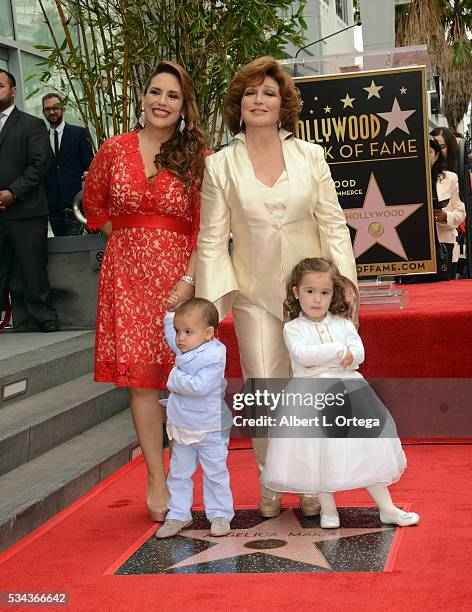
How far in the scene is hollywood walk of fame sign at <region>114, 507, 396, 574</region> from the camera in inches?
149

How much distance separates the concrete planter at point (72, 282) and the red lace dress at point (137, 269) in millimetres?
3554

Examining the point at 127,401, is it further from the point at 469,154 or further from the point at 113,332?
the point at 469,154

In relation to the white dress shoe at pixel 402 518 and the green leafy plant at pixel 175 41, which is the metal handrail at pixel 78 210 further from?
the white dress shoe at pixel 402 518

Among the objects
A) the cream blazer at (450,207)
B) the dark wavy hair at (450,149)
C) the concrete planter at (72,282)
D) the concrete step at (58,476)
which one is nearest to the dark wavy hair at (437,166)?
the cream blazer at (450,207)

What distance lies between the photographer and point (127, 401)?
22.0 feet

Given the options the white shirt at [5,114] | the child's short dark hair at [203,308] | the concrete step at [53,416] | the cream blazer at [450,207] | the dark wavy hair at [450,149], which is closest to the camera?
the child's short dark hair at [203,308]

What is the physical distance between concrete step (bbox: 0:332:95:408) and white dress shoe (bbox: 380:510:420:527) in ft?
8.13

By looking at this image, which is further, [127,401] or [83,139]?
[83,139]

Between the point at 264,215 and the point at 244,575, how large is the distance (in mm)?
1458

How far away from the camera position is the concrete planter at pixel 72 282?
816 centimetres

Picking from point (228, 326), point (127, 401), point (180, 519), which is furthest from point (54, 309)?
point (180, 519)

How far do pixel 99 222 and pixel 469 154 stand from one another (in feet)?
17.2

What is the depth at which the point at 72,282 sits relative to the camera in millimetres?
8219

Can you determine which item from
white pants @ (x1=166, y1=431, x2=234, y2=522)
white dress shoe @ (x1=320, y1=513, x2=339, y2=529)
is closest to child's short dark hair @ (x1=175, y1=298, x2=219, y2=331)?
white pants @ (x1=166, y1=431, x2=234, y2=522)
